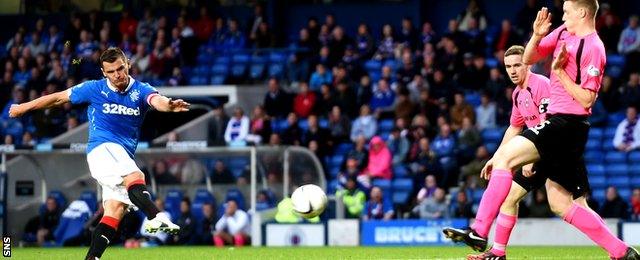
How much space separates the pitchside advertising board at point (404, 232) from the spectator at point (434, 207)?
30.3 inches

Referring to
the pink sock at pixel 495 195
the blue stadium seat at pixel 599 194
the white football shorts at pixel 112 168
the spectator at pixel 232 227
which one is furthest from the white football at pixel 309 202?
the blue stadium seat at pixel 599 194

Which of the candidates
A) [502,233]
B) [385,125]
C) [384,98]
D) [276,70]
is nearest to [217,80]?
[276,70]

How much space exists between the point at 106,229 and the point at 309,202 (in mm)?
4144

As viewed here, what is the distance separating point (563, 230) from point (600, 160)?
12.1ft

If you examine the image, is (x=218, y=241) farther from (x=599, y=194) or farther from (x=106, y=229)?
(x=106, y=229)

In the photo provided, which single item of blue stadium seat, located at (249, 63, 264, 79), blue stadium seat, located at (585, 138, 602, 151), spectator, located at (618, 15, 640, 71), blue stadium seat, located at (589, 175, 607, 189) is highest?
spectator, located at (618, 15, 640, 71)

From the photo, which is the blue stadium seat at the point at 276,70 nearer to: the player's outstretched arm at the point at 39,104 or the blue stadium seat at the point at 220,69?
the blue stadium seat at the point at 220,69

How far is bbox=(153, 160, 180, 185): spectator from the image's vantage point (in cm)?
2220

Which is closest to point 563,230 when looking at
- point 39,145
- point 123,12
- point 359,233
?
point 359,233

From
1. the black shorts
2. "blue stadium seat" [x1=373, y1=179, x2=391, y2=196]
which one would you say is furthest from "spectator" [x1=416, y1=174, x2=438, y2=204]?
the black shorts

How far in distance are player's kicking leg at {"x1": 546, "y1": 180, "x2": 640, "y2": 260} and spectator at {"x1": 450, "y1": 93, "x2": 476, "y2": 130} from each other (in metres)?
12.5

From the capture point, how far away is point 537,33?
31.6 feet

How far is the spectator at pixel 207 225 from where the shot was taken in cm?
2173

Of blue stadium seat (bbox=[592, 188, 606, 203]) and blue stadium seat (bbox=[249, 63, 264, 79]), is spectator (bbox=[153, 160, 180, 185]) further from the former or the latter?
blue stadium seat (bbox=[592, 188, 606, 203])
